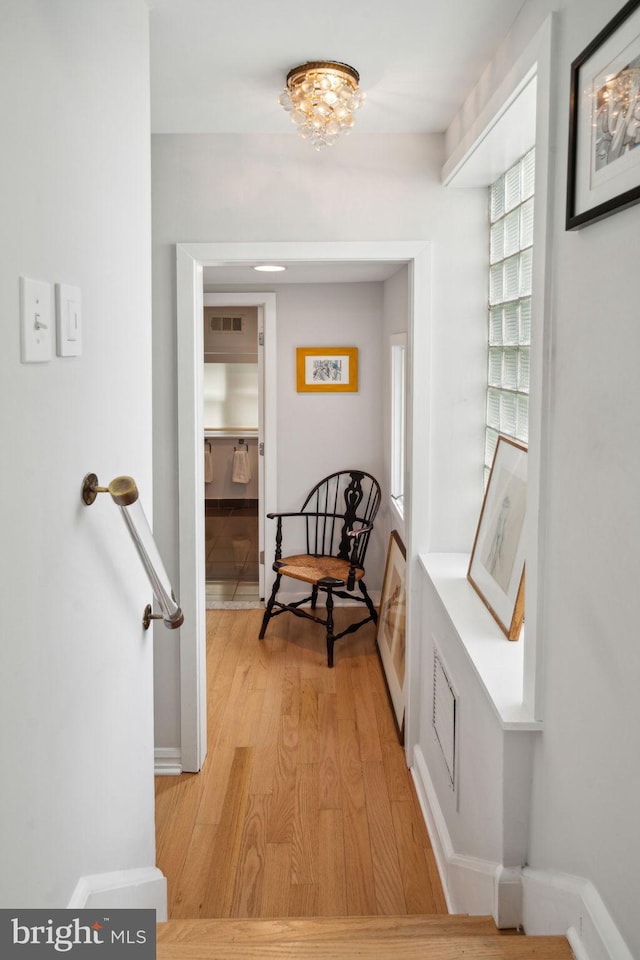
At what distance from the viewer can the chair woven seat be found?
15.1ft

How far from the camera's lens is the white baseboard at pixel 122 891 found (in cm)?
148

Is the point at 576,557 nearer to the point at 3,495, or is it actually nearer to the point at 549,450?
the point at 549,450

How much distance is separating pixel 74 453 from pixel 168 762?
2183 mm

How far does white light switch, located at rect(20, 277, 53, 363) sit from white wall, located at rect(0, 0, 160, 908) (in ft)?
0.07

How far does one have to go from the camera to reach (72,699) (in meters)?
1.43

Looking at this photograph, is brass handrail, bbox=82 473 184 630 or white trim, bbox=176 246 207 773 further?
white trim, bbox=176 246 207 773

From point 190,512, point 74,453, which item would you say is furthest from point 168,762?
point 74,453

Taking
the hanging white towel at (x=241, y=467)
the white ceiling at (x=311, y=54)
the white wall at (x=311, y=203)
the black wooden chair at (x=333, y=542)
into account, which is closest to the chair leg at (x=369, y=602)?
the black wooden chair at (x=333, y=542)

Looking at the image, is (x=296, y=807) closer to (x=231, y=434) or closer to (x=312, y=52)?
(x=312, y=52)

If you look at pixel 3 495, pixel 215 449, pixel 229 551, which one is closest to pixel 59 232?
pixel 3 495

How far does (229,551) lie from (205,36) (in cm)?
510

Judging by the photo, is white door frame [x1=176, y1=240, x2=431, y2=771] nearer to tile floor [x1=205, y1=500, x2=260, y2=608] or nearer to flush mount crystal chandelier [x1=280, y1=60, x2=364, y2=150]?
flush mount crystal chandelier [x1=280, y1=60, x2=364, y2=150]

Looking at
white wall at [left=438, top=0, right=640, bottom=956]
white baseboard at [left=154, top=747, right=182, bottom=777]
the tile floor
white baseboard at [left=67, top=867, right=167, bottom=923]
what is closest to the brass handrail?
white baseboard at [left=67, top=867, right=167, bottom=923]

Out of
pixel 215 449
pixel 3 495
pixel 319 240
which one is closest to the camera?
pixel 3 495
